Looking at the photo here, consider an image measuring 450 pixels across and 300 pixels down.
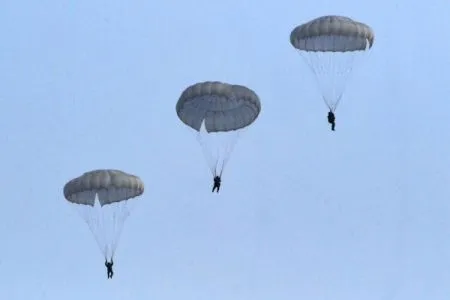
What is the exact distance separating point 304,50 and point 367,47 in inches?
139

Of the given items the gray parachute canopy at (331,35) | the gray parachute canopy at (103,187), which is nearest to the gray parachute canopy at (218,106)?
the gray parachute canopy at (331,35)

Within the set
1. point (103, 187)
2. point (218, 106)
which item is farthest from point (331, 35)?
point (103, 187)

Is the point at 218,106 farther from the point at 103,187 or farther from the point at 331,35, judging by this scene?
the point at 103,187

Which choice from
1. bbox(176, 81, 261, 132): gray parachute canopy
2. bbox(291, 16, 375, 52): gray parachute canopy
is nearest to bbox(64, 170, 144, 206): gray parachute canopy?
bbox(176, 81, 261, 132): gray parachute canopy

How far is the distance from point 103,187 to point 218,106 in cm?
776

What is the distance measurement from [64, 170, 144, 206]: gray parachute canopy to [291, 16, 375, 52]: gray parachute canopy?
1203cm

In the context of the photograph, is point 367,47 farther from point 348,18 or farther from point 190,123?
point 190,123

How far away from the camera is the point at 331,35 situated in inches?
3723

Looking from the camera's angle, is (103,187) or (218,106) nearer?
(103,187)

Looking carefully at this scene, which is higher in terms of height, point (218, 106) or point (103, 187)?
point (218, 106)

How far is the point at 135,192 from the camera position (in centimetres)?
9844

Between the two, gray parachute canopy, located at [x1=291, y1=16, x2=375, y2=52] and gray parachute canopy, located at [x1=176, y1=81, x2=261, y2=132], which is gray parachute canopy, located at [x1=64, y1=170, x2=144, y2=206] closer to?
gray parachute canopy, located at [x1=176, y1=81, x2=261, y2=132]

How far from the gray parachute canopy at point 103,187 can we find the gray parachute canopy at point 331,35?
39.5 ft

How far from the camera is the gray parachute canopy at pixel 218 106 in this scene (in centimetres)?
9494
